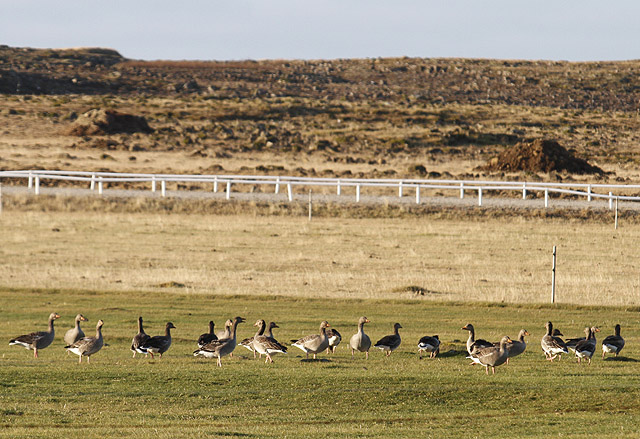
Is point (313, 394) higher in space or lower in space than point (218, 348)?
lower

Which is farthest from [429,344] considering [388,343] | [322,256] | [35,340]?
[322,256]

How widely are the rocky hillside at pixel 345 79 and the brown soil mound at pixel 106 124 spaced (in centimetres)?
3887

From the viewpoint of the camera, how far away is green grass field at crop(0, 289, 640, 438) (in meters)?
12.5

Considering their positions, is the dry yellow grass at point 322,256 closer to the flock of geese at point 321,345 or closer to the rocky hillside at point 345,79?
the flock of geese at point 321,345

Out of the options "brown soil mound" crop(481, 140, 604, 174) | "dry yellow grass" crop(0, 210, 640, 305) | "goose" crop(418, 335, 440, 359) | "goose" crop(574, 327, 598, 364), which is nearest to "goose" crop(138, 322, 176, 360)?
"goose" crop(418, 335, 440, 359)

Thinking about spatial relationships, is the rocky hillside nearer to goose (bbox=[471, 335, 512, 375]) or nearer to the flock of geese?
the flock of geese

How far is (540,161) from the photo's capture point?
74125 millimetres

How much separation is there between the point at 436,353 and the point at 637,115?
11050 centimetres

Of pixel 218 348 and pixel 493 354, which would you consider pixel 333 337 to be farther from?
pixel 493 354

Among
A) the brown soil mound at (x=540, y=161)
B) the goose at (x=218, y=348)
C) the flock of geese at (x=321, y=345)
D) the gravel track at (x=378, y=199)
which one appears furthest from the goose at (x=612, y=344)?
the brown soil mound at (x=540, y=161)

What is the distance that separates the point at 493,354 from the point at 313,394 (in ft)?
10.5

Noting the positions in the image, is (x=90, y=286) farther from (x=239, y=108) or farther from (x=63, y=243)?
(x=239, y=108)

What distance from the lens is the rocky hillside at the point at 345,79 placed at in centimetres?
14712

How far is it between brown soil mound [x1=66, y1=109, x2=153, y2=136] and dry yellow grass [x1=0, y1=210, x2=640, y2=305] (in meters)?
44.2
